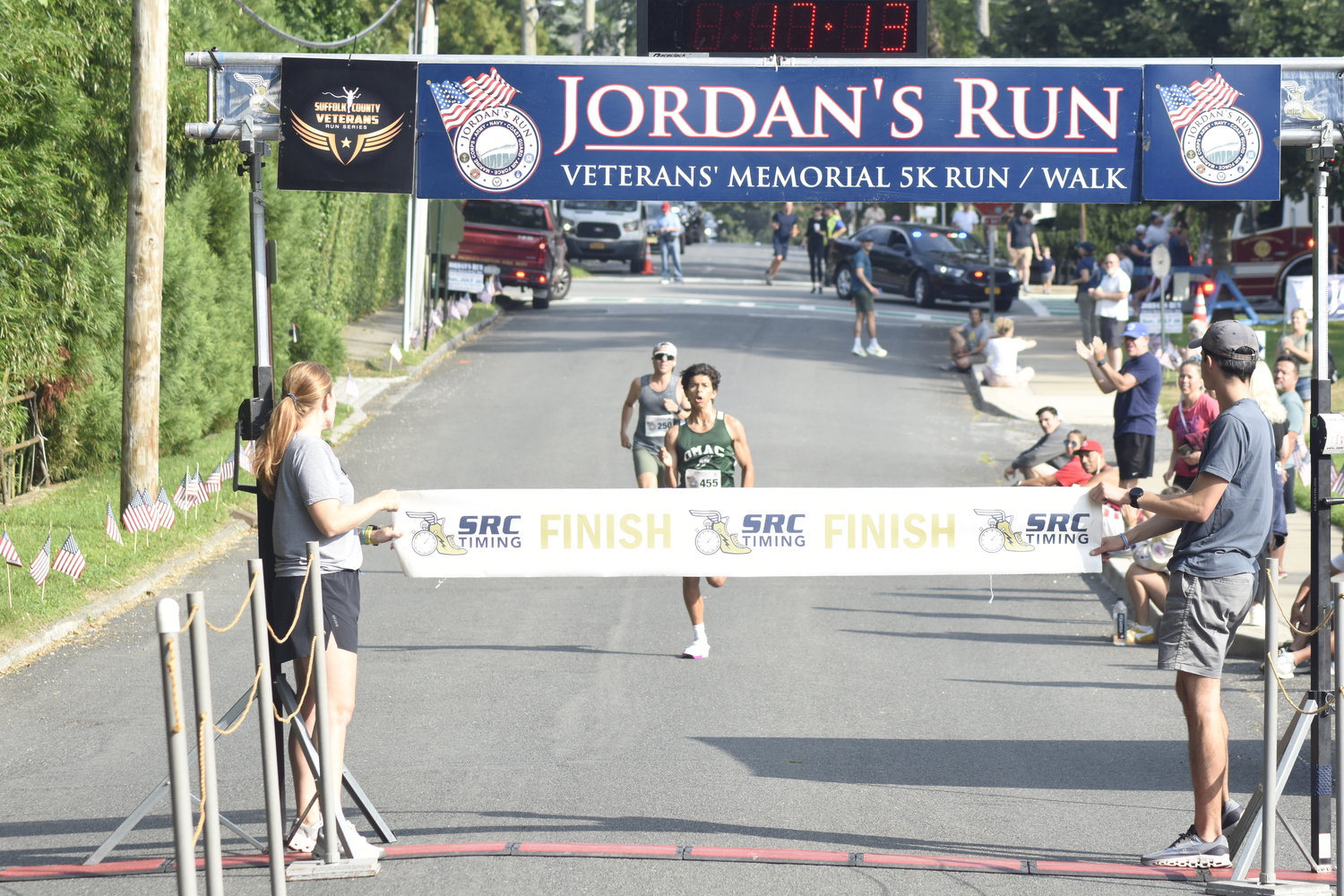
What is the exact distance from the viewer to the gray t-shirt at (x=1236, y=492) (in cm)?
595

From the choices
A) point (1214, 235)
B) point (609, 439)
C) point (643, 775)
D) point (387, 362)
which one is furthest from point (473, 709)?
point (1214, 235)

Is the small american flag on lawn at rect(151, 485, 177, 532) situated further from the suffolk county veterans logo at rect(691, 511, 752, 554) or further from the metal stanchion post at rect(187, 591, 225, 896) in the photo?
the metal stanchion post at rect(187, 591, 225, 896)

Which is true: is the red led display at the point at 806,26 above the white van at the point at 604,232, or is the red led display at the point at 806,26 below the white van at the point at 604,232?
below

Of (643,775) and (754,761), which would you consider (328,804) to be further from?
(754,761)

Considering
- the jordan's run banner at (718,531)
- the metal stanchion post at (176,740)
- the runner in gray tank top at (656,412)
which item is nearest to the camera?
the metal stanchion post at (176,740)

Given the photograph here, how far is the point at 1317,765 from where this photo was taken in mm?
6070

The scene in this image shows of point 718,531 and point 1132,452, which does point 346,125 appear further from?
point 1132,452

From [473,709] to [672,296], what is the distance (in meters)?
26.2

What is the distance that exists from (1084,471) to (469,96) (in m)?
6.21

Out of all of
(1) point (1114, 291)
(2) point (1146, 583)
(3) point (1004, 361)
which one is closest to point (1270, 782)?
(2) point (1146, 583)

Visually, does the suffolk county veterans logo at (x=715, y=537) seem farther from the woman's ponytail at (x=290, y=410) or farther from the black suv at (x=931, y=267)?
the black suv at (x=931, y=267)

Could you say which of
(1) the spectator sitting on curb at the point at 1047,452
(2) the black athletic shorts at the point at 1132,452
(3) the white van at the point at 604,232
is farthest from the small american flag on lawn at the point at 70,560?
(3) the white van at the point at 604,232

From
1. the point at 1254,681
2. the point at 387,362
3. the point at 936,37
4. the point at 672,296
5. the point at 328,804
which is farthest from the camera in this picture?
the point at 936,37

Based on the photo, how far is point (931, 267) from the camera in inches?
1254
